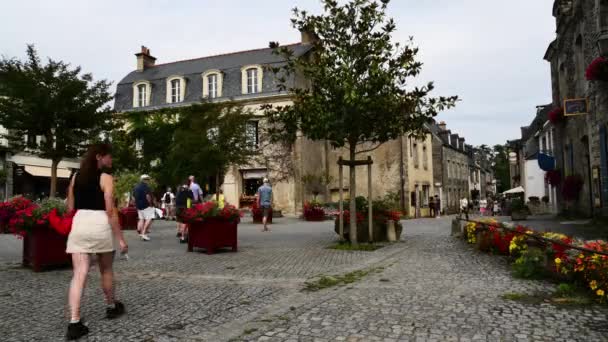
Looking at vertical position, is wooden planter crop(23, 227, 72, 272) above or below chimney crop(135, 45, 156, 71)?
below

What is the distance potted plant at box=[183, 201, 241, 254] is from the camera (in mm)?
8914

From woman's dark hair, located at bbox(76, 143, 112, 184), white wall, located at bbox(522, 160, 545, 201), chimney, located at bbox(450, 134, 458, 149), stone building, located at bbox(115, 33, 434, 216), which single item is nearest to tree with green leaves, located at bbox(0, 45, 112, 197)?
stone building, located at bbox(115, 33, 434, 216)

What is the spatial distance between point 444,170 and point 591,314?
37.1m

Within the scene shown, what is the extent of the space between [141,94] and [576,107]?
25.7 metres

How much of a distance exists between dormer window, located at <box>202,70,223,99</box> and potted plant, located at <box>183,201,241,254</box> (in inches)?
813

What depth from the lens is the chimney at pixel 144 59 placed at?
32.8 meters

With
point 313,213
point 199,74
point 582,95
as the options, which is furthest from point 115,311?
point 199,74

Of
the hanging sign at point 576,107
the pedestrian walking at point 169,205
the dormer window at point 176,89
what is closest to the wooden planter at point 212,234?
the hanging sign at point 576,107

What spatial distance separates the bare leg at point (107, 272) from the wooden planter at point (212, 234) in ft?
15.5

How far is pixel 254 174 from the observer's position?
2867cm

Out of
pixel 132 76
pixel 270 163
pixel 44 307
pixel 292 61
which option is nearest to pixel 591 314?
pixel 44 307

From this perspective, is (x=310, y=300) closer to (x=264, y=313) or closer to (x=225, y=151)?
(x=264, y=313)

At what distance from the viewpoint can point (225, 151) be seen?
22.8 meters

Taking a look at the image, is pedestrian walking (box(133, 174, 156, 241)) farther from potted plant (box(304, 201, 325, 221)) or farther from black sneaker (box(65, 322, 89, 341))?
potted plant (box(304, 201, 325, 221))
